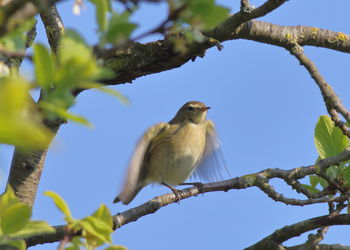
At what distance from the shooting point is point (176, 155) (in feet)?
20.3

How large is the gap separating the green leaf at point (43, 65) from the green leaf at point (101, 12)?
0.12 meters

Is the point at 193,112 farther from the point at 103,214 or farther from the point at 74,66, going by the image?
the point at 74,66

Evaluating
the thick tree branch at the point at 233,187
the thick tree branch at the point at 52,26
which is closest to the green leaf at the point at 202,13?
the thick tree branch at the point at 233,187

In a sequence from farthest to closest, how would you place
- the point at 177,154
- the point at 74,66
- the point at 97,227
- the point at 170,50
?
the point at 177,154 < the point at 170,50 < the point at 97,227 < the point at 74,66

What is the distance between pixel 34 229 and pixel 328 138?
8.38 feet

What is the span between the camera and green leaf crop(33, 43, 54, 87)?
41.4 inches

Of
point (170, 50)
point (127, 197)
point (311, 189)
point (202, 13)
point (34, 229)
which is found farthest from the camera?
point (127, 197)

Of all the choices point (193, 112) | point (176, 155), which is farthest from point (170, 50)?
point (193, 112)

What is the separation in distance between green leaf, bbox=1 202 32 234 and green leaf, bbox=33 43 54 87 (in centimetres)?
57

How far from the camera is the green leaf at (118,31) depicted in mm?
1053

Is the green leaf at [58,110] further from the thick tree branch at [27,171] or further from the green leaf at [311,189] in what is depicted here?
the green leaf at [311,189]

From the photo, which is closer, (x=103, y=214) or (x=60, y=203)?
(x=60, y=203)

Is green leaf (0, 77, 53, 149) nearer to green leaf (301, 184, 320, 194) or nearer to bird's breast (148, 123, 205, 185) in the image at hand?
green leaf (301, 184, 320, 194)

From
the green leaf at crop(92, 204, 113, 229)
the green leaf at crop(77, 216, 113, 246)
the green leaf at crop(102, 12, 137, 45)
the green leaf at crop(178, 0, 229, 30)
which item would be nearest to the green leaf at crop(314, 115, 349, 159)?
the green leaf at crop(92, 204, 113, 229)
